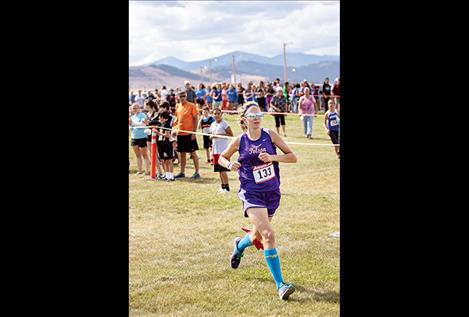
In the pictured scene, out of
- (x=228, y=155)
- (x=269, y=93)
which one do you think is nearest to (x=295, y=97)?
(x=269, y=93)

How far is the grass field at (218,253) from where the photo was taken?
6645 millimetres

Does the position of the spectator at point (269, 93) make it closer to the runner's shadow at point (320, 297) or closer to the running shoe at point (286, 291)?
the runner's shadow at point (320, 297)

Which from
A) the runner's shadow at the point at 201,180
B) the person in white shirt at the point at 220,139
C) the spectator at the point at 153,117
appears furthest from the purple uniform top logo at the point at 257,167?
the spectator at the point at 153,117

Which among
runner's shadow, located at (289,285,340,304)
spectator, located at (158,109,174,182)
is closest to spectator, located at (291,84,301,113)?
spectator, located at (158,109,174,182)

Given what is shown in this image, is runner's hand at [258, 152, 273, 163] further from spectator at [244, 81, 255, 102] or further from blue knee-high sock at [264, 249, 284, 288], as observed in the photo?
spectator at [244, 81, 255, 102]

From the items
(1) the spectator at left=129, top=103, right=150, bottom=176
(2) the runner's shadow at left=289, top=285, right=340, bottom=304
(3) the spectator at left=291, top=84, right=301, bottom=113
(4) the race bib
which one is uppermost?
(3) the spectator at left=291, top=84, right=301, bottom=113

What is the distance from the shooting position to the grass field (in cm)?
664

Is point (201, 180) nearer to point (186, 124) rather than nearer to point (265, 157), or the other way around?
point (186, 124)

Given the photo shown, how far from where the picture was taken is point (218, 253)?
8.77 meters
